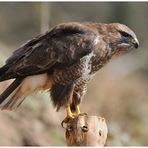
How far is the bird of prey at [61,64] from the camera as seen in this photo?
19.2ft

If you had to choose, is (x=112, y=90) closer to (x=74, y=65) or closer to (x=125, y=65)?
(x=125, y=65)

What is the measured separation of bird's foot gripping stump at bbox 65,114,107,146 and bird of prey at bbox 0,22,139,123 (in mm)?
420

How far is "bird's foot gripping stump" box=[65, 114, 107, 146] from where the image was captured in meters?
5.25

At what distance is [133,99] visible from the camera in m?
10.2

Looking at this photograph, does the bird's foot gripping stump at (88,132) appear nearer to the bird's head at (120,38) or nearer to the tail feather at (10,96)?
the tail feather at (10,96)

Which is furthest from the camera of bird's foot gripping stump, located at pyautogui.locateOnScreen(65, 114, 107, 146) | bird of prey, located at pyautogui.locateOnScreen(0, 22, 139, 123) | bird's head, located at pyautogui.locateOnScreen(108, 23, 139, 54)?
bird's head, located at pyautogui.locateOnScreen(108, 23, 139, 54)

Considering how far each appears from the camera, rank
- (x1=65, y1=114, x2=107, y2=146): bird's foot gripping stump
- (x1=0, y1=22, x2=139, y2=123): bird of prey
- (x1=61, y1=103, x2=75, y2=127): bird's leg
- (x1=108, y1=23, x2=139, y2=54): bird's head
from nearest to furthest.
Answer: (x1=65, y1=114, x2=107, y2=146): bird's foot gripping stump, (x1=61, y1=103, x2=75, y2=127): bird's leg, (x1=0, y1=22, x2=139, y2=123): bird of prey, (x1=108, y1=23, x2=139, y2=54): bird's head

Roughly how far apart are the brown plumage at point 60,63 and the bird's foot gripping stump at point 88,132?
1.61 feet

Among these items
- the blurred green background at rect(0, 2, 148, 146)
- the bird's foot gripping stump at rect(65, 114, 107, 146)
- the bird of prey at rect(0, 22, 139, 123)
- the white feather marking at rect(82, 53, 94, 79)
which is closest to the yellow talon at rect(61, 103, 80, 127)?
the bird of prey at rect(0, 22, 139, 123)

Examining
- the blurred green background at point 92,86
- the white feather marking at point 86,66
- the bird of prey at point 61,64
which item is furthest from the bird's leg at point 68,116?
the blurred green background at point 92,86

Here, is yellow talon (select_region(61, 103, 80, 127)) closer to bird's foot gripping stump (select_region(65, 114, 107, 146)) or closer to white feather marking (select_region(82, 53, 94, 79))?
white feather marking (select_region(82, 53, 94, 79))

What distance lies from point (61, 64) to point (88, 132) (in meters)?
0.79

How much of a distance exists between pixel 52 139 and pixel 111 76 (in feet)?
9.76

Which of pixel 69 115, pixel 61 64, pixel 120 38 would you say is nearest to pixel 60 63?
pixel 61 64
